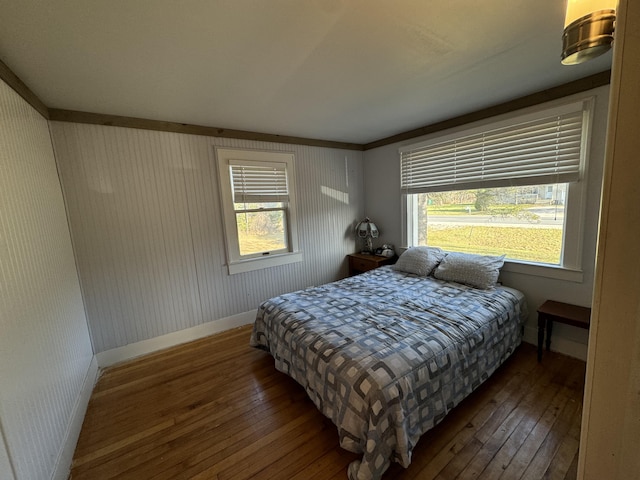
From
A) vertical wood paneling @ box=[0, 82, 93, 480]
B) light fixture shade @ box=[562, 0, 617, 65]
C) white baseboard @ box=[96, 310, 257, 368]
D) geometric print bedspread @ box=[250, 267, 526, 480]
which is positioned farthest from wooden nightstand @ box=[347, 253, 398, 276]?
vertical wood paneling @ box=[0, 82, 93, 480]

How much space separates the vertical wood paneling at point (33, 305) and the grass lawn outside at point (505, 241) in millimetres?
3649

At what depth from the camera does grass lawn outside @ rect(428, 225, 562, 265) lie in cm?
Result: 247

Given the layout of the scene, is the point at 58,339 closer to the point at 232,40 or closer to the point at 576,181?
the point at 232,40

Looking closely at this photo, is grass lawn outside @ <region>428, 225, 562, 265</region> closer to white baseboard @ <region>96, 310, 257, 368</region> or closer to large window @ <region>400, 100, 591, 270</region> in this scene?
large window @ <region>400, 100, 591, 270</region>

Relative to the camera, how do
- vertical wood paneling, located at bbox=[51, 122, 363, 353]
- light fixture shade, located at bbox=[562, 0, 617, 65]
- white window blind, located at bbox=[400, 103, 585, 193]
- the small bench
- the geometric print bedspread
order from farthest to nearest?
vertical wood paneling, located at bbox=[51, 122, 363, 353], white window blind, located at bbox=[400, 103, 585, 193], the small bench, the geometric print bedspread, light fixture shade, located at bbox=[562, 0, 617, 65]

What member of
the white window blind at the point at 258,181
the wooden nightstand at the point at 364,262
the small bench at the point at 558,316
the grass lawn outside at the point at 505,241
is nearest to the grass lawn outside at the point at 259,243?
the white window blind at the point at 258,181

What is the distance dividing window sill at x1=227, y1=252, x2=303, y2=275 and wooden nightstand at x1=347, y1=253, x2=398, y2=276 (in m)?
0.86

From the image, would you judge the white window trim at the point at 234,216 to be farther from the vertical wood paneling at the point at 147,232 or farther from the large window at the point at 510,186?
the large window at the point at 510,186

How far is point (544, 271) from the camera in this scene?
2.45 metres

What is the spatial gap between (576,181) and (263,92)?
2.69m

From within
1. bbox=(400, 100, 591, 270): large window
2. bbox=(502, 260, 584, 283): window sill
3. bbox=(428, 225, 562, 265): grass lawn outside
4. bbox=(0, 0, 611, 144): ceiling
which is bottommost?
bbox=(502, 260, 584, 283): window sill

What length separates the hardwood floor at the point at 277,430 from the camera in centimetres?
146

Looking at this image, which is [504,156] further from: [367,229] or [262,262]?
[262,262]

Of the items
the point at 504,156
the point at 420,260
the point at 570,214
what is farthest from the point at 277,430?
the point at 504,156
